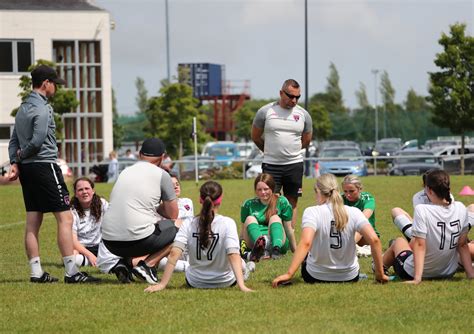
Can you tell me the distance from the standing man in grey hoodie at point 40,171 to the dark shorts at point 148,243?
0.55 meters

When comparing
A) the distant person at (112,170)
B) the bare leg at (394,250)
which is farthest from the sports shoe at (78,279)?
the distant person at (112,170)

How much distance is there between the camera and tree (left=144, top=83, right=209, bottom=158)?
194ft

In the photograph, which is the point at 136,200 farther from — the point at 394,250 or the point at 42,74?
the point at 394,250

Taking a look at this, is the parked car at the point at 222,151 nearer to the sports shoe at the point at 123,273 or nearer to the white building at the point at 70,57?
the white building at the point at 70,57

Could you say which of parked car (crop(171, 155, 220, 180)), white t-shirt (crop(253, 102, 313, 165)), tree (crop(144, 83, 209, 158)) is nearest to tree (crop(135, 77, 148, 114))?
tree (crop(144, 83, 209, 158))

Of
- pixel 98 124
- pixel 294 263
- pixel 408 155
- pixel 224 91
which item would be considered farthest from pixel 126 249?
pixel 224 91

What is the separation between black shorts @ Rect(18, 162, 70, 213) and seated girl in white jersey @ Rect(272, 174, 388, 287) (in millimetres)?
2285

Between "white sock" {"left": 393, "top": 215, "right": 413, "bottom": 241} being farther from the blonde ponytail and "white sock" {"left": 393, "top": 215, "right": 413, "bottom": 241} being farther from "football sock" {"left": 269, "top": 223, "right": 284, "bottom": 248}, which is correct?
"football sock" {"left": 269, "top": 223, "right": 284, "bottom": 248}

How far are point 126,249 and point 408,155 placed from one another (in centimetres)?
3125

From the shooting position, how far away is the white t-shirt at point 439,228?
9.02m

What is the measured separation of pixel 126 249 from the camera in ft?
31.1

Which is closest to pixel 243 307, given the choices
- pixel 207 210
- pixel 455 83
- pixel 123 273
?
pixel 207 210

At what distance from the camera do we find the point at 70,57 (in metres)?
53.2

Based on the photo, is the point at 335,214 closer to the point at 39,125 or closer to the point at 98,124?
the point at 39,125
